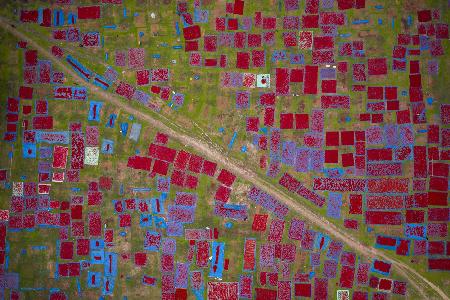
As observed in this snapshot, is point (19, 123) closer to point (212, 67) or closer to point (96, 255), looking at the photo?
point (96, 255)

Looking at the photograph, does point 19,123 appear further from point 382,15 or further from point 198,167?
point 382,15

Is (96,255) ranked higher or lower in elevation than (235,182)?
lower

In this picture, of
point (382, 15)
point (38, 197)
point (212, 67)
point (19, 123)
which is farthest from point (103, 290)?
point (382, 15)

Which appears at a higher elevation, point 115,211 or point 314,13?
point 314,13

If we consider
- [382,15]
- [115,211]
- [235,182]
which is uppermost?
[382,15]

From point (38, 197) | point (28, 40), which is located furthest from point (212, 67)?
point (38, 197)

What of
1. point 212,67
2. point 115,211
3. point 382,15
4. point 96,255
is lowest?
point 96,255
